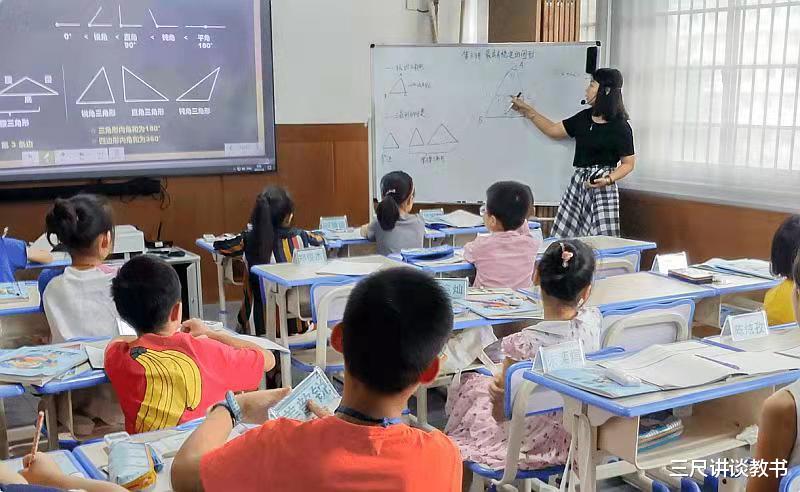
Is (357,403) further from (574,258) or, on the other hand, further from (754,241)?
(754,241)

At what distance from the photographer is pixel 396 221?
458 cm

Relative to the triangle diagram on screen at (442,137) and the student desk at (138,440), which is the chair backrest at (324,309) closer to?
the student desk at (138,440)

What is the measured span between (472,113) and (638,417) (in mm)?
4229

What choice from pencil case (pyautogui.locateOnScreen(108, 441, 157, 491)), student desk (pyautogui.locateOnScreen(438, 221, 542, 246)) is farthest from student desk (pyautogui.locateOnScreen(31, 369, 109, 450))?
student desk (pyautogui.locateOnScreen(438, 221, 542, 246))

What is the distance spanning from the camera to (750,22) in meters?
5.19

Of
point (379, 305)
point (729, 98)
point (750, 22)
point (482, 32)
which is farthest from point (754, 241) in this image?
point (379, 305)

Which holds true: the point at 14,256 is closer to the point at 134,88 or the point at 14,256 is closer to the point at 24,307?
the point at 24,307

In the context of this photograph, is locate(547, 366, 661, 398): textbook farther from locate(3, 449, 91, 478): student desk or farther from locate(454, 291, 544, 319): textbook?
locate(3, 449, 91, 478): student desk

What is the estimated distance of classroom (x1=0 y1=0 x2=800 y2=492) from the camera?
163 cm

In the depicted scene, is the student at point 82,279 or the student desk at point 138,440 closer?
the student desk at point 138,440

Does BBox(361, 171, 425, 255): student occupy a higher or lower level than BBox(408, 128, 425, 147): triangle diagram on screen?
lower

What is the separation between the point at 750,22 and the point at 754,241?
4.63ft

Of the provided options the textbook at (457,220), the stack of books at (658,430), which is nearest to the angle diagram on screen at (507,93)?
the textbook at (457,220)

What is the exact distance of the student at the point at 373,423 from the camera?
1.24 m
